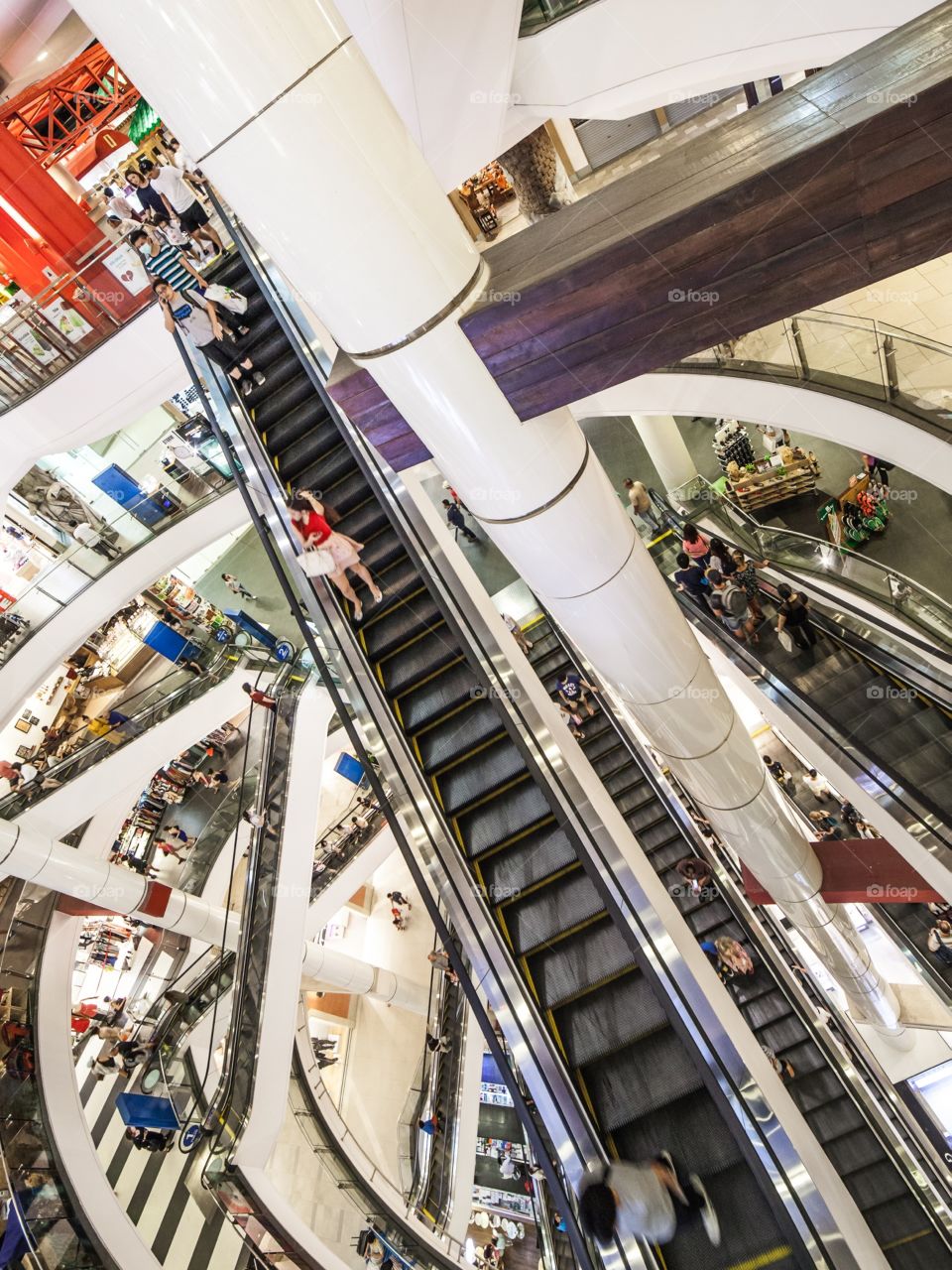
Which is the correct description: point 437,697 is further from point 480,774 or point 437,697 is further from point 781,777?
point 781,777

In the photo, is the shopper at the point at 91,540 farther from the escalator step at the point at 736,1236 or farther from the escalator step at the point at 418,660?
the escalator step at the point at 736,1236

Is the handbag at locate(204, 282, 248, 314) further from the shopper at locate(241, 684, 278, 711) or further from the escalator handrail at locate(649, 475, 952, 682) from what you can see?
the escalator handrail at locate(649, 475, 952, 682)

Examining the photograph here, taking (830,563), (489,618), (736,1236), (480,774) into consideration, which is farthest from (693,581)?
(736,1236)

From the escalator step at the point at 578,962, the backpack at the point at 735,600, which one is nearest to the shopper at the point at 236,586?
the backpack at the point at 735,600

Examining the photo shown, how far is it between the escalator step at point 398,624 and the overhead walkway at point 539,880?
0.04 ft

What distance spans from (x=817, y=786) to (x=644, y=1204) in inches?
505

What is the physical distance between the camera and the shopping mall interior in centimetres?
274

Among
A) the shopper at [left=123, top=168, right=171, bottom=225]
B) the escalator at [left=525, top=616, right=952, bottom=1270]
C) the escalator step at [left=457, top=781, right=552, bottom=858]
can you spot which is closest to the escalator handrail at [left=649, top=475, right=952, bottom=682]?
the escalator at [left=525, top=616, right=952, bottom=1270]

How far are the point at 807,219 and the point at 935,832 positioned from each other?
5194mm

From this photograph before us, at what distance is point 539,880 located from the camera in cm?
553

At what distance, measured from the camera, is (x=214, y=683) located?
13.1m

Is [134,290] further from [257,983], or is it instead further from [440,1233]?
[440,1233]

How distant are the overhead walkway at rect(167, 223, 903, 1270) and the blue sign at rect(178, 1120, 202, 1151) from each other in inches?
273

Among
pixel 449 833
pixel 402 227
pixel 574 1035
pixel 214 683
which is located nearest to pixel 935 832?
pixel 574 1035
